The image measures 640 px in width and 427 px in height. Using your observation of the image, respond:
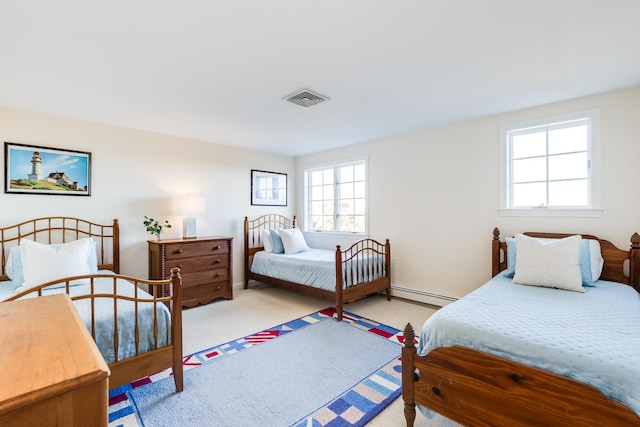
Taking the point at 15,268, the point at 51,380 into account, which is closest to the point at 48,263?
the point at 15,268

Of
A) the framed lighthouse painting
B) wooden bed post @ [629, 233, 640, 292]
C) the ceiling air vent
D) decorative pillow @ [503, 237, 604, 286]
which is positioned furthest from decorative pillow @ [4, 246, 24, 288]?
wooden bed post @ [629, 233, 640, 292]

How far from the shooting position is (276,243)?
4.61m

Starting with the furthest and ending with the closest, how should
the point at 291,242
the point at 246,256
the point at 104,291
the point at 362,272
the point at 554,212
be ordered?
the point at 246,256 < the point at 291,242 < the point at 362,272 < the point at 554,212 < the point at 104,291

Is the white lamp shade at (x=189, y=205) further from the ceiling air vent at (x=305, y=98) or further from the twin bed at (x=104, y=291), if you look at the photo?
the ceiling air vent at (x=305, y=98)

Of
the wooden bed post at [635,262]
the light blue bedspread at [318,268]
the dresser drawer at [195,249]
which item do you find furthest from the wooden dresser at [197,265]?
the wooden bed post at [635,262]

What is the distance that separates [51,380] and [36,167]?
3.55m

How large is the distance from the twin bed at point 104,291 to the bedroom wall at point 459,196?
Answer: 289 cm

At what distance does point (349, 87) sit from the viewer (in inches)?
102

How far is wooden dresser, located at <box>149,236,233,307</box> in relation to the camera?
11.7ft

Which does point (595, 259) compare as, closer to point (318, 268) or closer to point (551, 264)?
point (551, 264)

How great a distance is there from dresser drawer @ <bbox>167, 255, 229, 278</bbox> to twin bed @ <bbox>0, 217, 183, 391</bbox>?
0.61 m

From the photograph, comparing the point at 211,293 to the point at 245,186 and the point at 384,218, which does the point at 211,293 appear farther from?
the point at 384,218

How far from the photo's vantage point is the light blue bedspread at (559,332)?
124 cm

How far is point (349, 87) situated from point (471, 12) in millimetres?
1098
